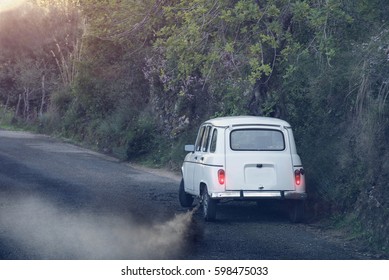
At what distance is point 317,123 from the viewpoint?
16984 mm

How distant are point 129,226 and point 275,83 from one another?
25.3 ft

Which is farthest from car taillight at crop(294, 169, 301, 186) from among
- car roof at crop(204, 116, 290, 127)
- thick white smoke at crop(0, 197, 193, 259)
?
thick white smoke at crop(0, 197, 193, 259)

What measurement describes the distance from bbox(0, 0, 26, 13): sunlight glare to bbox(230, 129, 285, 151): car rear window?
3885cm

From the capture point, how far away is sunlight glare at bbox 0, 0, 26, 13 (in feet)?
166

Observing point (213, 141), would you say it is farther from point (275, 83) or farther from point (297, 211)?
point (275, 83)

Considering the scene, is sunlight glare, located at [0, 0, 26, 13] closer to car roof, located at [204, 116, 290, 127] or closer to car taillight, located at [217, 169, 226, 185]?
car roof, located at [204, 116, 290, 127]

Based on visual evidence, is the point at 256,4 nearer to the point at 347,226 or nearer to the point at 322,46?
the point at 322,46

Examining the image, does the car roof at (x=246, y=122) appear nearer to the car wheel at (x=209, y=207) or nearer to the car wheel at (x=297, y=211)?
the car wheel at (x=209, y=207)

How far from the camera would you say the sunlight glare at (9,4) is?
50719 millimetres

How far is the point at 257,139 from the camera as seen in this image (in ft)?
46.6

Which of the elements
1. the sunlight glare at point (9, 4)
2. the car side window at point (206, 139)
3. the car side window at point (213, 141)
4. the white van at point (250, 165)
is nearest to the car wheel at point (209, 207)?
the white van at point (250, 165)

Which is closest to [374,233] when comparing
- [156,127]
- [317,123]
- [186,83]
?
[317,123]

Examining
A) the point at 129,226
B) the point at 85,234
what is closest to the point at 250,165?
the point at 129,226
